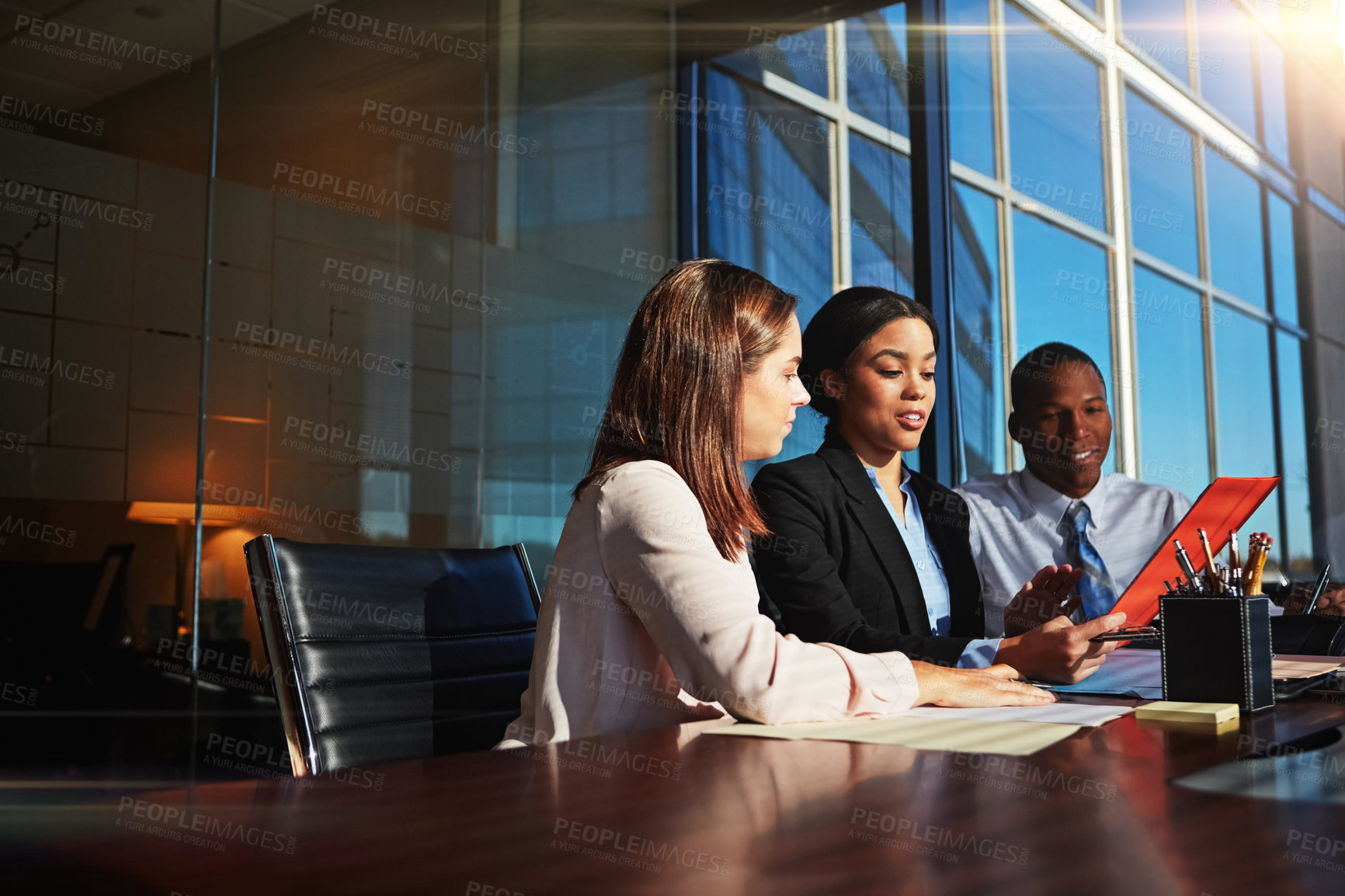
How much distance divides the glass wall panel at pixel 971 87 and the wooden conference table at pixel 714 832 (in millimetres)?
4065

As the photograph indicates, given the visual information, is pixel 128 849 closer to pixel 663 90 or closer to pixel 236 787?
pixel 236 787

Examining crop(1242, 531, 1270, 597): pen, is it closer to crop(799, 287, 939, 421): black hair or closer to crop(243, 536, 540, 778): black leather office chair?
crop(243, 536, 540, 778): black leather office chair

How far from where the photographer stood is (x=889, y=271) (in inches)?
190

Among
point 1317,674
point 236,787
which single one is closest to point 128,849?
point 236,787

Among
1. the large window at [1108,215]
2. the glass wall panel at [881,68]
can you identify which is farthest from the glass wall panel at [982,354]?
the glass wall panel at [881,68]

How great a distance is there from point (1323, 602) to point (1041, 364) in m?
1.70

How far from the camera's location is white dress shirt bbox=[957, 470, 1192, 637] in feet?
10.6

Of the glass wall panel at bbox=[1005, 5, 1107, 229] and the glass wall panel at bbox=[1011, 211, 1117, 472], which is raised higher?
the glass wall panel at bbox=[1005, 5, 1107, 229]

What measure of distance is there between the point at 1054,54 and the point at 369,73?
2.84 metres

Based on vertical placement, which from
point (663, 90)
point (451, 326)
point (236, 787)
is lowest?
point (236, 787)

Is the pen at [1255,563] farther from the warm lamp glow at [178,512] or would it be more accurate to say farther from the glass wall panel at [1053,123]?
the warm lamp glow at [178,512]

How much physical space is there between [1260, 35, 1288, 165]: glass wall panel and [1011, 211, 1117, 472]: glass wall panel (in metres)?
0.67

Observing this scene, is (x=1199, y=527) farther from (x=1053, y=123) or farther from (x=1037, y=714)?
(x=1053, y=123)

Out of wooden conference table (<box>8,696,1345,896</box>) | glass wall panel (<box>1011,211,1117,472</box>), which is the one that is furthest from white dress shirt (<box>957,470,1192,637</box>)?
wooden conference table (<box>8,696,1345,896</box>)
